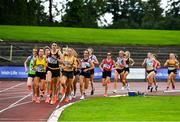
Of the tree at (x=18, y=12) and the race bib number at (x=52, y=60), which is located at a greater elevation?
the tree at (x=18, y=12)

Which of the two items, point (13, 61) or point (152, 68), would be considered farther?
point (13, 61)

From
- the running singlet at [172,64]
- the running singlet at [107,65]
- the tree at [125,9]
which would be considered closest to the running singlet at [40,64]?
the running singlet at [107,65]

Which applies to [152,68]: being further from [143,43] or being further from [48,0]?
[48,0]

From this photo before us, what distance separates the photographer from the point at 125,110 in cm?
→ 1689

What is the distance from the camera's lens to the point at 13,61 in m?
39.7

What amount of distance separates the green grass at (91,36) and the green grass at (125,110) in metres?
29.1

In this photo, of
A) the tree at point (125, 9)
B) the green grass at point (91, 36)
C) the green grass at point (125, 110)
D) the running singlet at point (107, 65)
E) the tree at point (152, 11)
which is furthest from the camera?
the tree at point (125, 9)

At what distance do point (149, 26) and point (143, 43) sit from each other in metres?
47.9

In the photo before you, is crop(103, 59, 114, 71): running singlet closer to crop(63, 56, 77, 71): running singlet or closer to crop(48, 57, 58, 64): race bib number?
crop(63, 56, 77, 71): running singlet

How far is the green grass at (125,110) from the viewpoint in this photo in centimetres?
1469

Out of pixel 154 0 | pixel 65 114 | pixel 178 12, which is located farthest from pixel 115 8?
pixel 65 114

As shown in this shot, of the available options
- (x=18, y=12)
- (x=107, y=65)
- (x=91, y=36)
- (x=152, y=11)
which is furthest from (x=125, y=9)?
(x=107, y=65)

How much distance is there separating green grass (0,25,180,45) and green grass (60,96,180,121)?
2913cm

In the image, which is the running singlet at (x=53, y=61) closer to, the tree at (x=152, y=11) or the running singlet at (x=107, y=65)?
the running singlet at (x=107, y=65)
